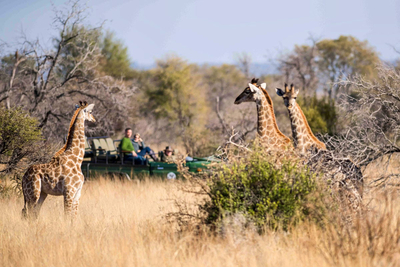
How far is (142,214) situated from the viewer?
8.38 meters

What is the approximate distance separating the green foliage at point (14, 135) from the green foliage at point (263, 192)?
18.4 ft

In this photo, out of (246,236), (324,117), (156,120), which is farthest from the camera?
(156,120)

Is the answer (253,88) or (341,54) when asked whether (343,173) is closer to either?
(253,88)

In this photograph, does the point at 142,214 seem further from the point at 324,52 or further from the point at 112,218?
the point at 324,52

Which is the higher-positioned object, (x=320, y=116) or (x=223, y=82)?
(x=223, y=82)

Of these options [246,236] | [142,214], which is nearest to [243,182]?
[246,236]

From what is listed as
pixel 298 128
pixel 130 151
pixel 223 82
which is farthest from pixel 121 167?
pixel 223 82

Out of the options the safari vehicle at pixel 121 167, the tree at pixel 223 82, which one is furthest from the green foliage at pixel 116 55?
the safari vehicle at pixel 121 167

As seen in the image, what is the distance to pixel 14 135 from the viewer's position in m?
10.2

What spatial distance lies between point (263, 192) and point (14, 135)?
6.35 metres

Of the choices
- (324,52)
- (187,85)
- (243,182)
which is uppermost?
(324,52)

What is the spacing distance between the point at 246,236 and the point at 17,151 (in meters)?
6.69

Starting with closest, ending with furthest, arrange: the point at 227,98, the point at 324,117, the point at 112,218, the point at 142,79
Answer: the point at 112,218, the point at 324,117, the point at 142,79, the point at 227,98

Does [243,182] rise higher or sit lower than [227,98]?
lower
